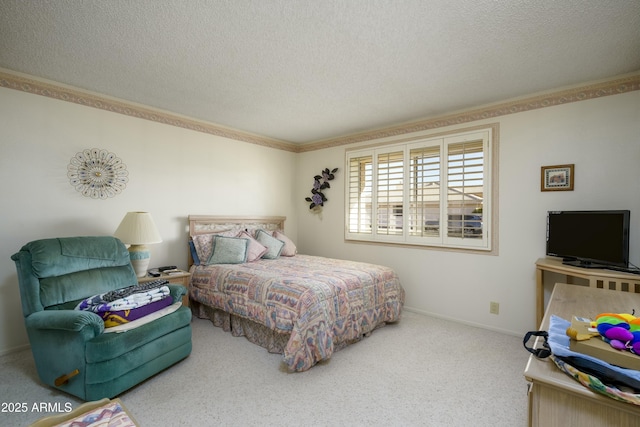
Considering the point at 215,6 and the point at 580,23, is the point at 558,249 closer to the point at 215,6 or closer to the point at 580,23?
the point at 580,23

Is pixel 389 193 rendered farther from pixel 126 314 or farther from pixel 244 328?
pixel 126 314

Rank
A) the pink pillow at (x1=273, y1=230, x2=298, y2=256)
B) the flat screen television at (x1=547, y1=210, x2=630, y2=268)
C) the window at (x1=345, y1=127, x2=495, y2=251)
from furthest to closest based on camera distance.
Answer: the pink pillow at (x1=273, y1=230, x2=298, y2=256) < the window at (x1=345, y1=127, x2=495, y2=251) < the flat screen television at (x1=547, y1=210, x2=630, y2=268)

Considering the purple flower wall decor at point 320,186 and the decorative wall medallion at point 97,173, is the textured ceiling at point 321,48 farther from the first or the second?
the purple flower wall decor at point 320,186

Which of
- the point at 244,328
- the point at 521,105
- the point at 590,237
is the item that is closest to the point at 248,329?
the point at 244,328

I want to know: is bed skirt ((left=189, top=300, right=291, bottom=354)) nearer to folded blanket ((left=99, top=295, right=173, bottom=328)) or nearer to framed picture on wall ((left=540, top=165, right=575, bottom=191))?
folded blanket ((left=99, top=295, right=173, bottom=328))

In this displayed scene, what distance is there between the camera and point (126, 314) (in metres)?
2.20

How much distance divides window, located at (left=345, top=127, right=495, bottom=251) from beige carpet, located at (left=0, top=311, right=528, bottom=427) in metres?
1.28

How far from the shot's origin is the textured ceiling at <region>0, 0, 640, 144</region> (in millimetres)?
1854

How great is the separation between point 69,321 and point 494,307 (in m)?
3.81

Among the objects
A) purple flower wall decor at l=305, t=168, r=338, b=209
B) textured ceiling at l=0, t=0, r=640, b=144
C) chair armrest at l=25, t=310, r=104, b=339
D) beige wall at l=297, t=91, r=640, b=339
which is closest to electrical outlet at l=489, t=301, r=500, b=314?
beige wall at l=297, t=91, r=640, b=339

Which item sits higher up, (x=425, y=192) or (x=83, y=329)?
(x=425, y=192)

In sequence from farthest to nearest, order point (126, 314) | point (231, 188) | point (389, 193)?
point (231, 188) < point (389, 193) < point (126, 314)

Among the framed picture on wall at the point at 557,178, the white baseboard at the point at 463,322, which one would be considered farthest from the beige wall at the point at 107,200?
the framed picture on wall at the point at 557,178

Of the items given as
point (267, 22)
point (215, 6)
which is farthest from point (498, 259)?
point (215, 6)
